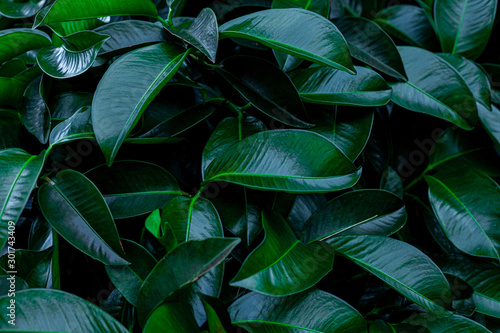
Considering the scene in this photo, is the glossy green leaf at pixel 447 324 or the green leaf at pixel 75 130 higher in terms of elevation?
the green leaf at pixel 75 130

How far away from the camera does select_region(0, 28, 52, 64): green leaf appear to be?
0.62 meters

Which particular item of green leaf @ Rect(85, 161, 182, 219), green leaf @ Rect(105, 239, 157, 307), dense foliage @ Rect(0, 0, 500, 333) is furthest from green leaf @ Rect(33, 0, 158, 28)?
green leaf @ Rect(105, 239, 157, 307)

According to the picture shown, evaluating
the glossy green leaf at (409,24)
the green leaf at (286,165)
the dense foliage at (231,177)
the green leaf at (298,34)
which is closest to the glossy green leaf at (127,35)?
the dense foliage at (231,177)

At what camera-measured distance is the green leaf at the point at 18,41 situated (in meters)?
0.62

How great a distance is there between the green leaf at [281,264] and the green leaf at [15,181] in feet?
0.88

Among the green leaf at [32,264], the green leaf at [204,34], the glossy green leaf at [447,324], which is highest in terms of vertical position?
the green leaf at [204,34]

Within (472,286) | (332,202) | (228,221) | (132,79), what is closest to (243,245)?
(228,221)

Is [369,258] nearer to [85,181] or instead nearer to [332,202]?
[332,202]

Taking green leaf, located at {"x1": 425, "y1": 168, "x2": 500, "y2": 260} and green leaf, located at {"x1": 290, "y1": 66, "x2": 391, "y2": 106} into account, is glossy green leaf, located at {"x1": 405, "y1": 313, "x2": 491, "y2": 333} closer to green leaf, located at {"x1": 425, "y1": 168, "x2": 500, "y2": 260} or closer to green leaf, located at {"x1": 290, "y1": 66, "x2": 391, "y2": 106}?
green leaf, located at {"x1": 425, "y1": 168, "x2": 500, "y2": 260}

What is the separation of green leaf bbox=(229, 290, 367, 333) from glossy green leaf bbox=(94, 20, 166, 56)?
39cm

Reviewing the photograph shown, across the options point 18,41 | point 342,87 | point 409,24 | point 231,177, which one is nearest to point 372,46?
point 342,87

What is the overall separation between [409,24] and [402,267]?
559 millimetres

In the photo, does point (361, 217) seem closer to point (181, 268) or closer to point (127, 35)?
point (181, 268)

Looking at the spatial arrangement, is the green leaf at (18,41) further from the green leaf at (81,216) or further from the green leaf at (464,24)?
the green leaf at (464,24)
